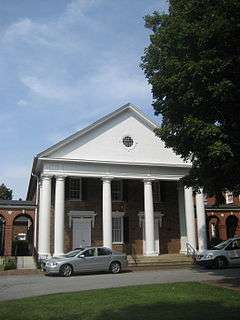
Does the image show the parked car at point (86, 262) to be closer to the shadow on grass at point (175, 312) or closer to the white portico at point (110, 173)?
the white portico at point (110, 173)

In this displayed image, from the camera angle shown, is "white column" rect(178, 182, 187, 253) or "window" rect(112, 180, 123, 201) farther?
"white column" rect(178, 182, 187, 253)

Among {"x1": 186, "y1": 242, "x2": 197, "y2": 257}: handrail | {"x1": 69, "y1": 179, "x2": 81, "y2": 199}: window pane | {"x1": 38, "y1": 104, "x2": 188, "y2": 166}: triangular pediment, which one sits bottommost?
{"x1": 186, "y1": 242, "x2": 197, "y2": 257}: handrail

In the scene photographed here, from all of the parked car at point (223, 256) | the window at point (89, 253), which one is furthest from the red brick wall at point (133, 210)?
the parked car at point (223, 256)

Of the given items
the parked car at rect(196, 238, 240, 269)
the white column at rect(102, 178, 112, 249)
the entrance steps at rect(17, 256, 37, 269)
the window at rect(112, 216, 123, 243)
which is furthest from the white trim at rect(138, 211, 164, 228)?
the parked car at rect(196, 238, 240, 269)

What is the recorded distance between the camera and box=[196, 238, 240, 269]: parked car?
25.6 m

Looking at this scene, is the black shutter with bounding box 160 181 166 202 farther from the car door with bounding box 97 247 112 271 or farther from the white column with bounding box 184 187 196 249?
the car door with bounding box 97 247 112 271

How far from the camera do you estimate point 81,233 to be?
3247 centimetres

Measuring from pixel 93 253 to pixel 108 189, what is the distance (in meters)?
7.69

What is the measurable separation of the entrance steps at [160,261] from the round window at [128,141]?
7.58m

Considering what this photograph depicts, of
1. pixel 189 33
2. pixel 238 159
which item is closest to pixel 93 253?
pixel 238 159

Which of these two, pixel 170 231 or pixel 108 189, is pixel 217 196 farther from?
pixel 170 231

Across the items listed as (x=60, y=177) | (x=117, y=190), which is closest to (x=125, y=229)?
(x=117, y=190)

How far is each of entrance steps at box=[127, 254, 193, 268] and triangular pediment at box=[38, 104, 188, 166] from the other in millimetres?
6412

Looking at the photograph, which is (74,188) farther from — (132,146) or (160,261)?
(160,261)
